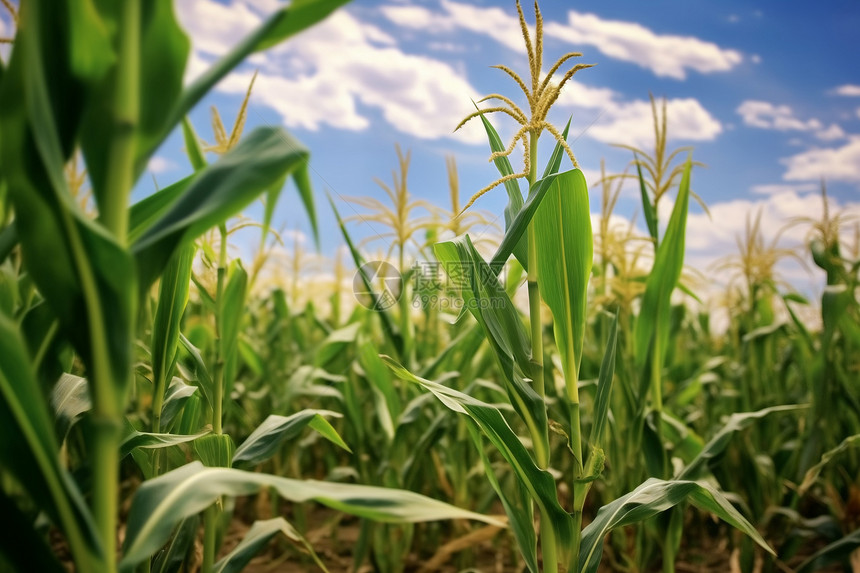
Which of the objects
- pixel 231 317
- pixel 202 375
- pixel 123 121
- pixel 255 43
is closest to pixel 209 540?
pixel 202 375

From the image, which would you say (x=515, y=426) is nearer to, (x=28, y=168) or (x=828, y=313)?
(x=828, y=313)

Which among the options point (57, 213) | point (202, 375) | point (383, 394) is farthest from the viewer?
point (383, 394)

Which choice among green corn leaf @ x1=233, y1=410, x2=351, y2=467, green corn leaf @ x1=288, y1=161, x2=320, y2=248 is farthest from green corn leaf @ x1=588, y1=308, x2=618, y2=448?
green corn leaf @ x1=288, y1=161, x2=320, y2=248

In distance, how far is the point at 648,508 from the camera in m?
1.37

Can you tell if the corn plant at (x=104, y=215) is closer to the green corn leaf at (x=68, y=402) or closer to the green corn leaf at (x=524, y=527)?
the green corn leaf at (x=68, y=402)

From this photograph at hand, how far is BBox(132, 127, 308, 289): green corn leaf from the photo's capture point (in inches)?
31.1

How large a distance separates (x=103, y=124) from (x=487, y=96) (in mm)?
826

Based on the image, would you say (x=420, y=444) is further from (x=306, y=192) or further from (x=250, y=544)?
(x=306, y=192)

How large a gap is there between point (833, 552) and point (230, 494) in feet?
7.56

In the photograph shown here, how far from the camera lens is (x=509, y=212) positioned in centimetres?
150

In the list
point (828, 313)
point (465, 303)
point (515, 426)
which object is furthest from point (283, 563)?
point (828, 313)

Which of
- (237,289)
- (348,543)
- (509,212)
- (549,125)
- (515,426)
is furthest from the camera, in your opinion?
(515,426)

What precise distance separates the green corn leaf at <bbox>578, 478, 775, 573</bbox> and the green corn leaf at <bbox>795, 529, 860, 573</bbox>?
105cm

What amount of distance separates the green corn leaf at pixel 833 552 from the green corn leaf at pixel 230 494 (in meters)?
1.94
